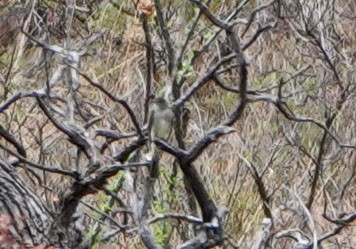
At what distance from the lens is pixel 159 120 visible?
209 cm

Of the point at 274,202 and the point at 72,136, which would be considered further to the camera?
the point at 274,202

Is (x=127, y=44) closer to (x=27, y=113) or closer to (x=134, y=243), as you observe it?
(x=27, y=113)

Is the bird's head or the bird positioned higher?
the bird's head

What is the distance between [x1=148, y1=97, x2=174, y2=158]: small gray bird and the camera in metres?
2.07

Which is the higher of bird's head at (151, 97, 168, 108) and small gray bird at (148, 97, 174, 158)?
bird's head at (151, 97, 168, 108)

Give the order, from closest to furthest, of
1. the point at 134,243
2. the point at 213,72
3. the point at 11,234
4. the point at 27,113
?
the point at 11,234
the point at 213,72
the point at 134,243
the point at 27,113

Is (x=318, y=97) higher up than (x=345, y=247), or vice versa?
(x=318, y=97)

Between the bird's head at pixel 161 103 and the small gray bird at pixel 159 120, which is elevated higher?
the bird's head at pixel 161 103

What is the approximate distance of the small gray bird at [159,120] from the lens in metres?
2.07

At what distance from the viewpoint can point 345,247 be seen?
376cm

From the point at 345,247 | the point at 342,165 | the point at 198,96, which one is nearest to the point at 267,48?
Answer: the point at 198,96

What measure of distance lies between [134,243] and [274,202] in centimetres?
57

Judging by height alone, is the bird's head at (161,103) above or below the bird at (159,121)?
above

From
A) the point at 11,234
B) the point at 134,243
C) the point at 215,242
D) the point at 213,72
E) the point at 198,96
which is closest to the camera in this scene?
the point at 11,234
